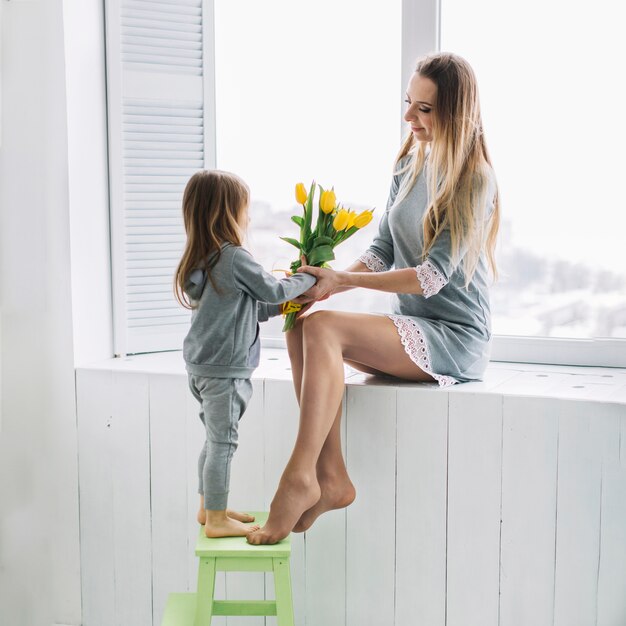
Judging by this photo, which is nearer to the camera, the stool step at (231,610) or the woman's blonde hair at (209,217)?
the woman's blonde hair at (209,217)

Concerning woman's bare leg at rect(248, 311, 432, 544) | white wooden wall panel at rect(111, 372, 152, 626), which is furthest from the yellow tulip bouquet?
white wooden wall panel at rect(111, 372, 152, 626)

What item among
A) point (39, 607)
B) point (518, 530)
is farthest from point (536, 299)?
point (39, 607)

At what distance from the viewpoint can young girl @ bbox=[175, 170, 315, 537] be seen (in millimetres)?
1766

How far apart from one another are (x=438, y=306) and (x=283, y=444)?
51cm

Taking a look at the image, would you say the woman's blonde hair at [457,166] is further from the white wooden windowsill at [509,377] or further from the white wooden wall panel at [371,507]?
the white wooden wall panel at [371,507]

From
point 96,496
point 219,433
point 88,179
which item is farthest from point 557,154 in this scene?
point 96,496

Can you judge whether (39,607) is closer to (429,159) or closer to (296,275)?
(296,275)

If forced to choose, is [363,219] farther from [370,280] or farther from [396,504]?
[396,504]

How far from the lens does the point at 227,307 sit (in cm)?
178

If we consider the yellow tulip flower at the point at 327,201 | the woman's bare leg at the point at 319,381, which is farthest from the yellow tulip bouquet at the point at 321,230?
the woman's bare leg at the point at 319,381

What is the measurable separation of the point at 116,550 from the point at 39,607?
28 cm

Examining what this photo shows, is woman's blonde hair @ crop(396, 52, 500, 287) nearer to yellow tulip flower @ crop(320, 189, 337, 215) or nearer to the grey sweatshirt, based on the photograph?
yellow tulip flower @ crop(320, 189, 337, 215)

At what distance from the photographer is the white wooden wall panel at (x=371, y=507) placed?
6.50ft

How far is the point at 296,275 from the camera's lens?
188 cm
